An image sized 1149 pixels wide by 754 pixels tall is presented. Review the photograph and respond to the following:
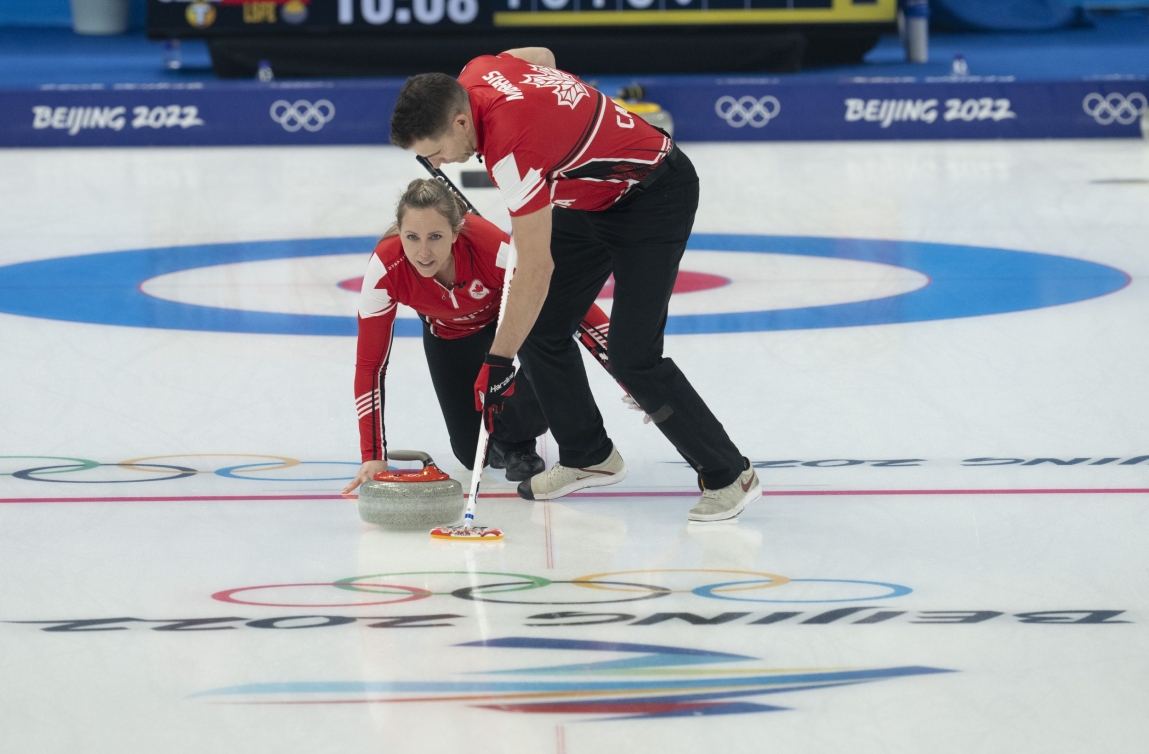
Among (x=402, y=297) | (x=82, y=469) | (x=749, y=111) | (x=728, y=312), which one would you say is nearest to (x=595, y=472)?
(x=402, y=297)

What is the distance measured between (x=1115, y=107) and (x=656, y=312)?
11.0m

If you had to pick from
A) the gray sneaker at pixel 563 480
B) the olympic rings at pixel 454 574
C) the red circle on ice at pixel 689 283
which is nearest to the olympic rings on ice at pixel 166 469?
the gray sneaker at pixel 563 480

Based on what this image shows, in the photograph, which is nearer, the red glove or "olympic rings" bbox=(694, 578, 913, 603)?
"olympic rings" bbox=(694, 578, 913, 603)

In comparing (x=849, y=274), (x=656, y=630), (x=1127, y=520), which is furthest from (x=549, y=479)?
(x=849, y=274)

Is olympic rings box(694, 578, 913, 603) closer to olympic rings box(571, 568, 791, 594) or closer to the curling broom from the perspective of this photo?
olympic rings box(571, 568, 791, 594)

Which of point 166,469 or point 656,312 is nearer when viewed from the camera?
point 656,312

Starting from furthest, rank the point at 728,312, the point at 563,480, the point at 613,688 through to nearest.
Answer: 1. the point at 728,312
2. the point at 563,480
3. the point at 613,688

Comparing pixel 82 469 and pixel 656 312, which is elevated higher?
pixel 656 312

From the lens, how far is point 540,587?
324 cm

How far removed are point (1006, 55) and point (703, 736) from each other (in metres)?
16.4

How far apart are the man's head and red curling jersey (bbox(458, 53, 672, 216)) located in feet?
0.33

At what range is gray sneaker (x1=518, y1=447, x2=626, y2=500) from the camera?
158 inches

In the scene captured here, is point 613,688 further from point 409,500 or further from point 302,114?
point 302,114

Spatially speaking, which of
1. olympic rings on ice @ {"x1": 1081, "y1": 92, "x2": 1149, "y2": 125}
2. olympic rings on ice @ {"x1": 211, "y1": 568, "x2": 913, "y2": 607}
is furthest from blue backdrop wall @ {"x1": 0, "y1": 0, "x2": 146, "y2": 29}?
olympic rings on ice @ {"x1": 211, "y1": 568, "x2": 913, "y2": 607}
